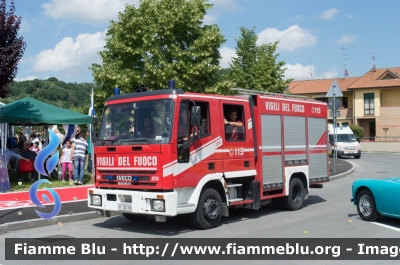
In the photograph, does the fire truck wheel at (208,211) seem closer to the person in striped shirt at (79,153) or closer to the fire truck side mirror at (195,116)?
the fire truck side mirror at (195,116)

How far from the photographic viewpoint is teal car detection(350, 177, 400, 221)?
31.6 ft

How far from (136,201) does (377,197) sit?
16.5ft

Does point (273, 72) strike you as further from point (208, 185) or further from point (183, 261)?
point (183, 261)

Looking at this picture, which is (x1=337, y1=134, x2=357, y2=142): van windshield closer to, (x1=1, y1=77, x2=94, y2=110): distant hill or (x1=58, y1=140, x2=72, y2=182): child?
(x1=58, y1=140, x2=72, y2=182): child

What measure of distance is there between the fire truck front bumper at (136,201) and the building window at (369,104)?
53036 millimetres

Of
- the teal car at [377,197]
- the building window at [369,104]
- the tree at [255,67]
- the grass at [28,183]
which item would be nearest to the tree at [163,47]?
the grass at [28,183]

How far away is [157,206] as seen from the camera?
28.9ft

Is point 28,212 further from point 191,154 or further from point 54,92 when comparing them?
point 54,92

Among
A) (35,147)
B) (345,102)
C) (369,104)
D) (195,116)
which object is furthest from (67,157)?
(345,102)

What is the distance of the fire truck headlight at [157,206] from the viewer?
8750mm

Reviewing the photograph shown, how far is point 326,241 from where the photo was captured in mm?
8547

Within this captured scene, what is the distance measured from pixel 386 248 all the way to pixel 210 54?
18.1 metres

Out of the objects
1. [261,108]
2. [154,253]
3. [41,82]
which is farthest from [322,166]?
[41,82]

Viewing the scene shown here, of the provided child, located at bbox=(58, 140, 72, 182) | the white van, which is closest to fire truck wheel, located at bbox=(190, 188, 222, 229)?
child, located at bbox=(58, 140, 72, 182)
